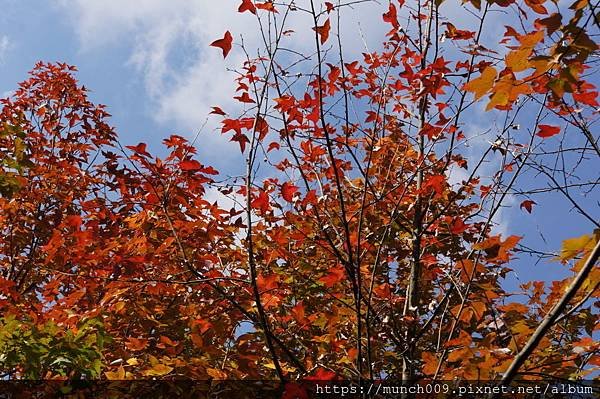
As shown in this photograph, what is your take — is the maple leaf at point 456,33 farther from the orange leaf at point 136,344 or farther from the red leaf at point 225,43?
the orange leaf at point 136,344

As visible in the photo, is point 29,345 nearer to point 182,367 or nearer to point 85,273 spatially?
point 182,367

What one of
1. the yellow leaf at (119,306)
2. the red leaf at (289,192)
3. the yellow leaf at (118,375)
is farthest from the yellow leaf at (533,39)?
the yellow leaf at (119,306)

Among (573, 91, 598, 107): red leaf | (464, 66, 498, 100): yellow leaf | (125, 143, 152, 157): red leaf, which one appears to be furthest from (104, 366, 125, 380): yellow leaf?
(573, 91, 598, 107): red leaf

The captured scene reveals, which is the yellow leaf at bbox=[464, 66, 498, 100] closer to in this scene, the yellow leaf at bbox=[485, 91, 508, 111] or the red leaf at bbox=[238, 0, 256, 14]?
the yellow leaf at bbox=[485, 91, 508, 111]

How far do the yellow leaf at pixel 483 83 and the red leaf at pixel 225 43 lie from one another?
70.6 inches

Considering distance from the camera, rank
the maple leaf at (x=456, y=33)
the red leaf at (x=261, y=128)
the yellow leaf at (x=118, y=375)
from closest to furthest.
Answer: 1. the red leaf at (x=261, y=128)
2. the yellow leaf at (x=118, y=375)
3. the maple leaf at (x=456, y=33)

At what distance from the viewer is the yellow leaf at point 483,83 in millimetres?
1841

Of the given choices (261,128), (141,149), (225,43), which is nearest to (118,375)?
(141,149)

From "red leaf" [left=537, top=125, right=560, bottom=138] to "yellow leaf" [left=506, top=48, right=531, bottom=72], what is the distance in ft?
5.96

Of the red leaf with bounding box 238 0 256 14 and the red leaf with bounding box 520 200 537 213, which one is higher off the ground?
the red leaf with bounding box 238 0 256 14

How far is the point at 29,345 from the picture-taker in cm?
342

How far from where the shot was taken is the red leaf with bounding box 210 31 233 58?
10.6 ft

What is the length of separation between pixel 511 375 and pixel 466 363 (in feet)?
4.71

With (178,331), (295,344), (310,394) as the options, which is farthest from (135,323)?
(310,394)
